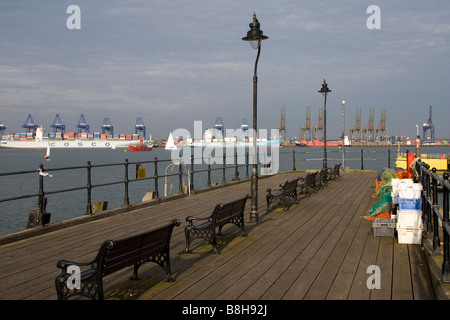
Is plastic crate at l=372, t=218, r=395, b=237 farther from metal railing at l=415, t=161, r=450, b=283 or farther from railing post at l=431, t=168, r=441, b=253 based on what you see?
railing post at l=431, t=168, r=441, b=253

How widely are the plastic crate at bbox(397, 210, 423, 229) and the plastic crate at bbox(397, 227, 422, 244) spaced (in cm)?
5

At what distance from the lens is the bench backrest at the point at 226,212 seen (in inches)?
233

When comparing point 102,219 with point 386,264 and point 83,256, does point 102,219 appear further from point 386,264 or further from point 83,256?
point 386,264

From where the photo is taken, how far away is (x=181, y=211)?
31.8 ft

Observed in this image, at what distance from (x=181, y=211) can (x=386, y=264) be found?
17.6 ft

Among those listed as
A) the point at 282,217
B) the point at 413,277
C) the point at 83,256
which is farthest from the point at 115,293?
the point at 282,217

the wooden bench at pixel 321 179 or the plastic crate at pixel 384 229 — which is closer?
the plastic crate at pixel 384 229

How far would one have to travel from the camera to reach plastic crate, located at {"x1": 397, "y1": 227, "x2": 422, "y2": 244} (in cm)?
633

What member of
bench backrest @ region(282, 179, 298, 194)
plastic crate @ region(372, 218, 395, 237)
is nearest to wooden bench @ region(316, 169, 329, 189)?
bench backrest @ region(282, 179, 298, 194)

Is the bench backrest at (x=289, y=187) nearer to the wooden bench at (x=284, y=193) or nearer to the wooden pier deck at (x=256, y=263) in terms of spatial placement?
the wooden bench at (x=284, y=193)

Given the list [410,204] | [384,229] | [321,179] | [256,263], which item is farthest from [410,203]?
[321,179]

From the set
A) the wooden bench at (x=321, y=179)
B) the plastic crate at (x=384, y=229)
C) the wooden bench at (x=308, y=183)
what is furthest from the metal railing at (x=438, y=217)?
the wooden bench at (x=321, y=179)

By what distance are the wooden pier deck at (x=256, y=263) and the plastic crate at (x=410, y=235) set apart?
191 millimetres
